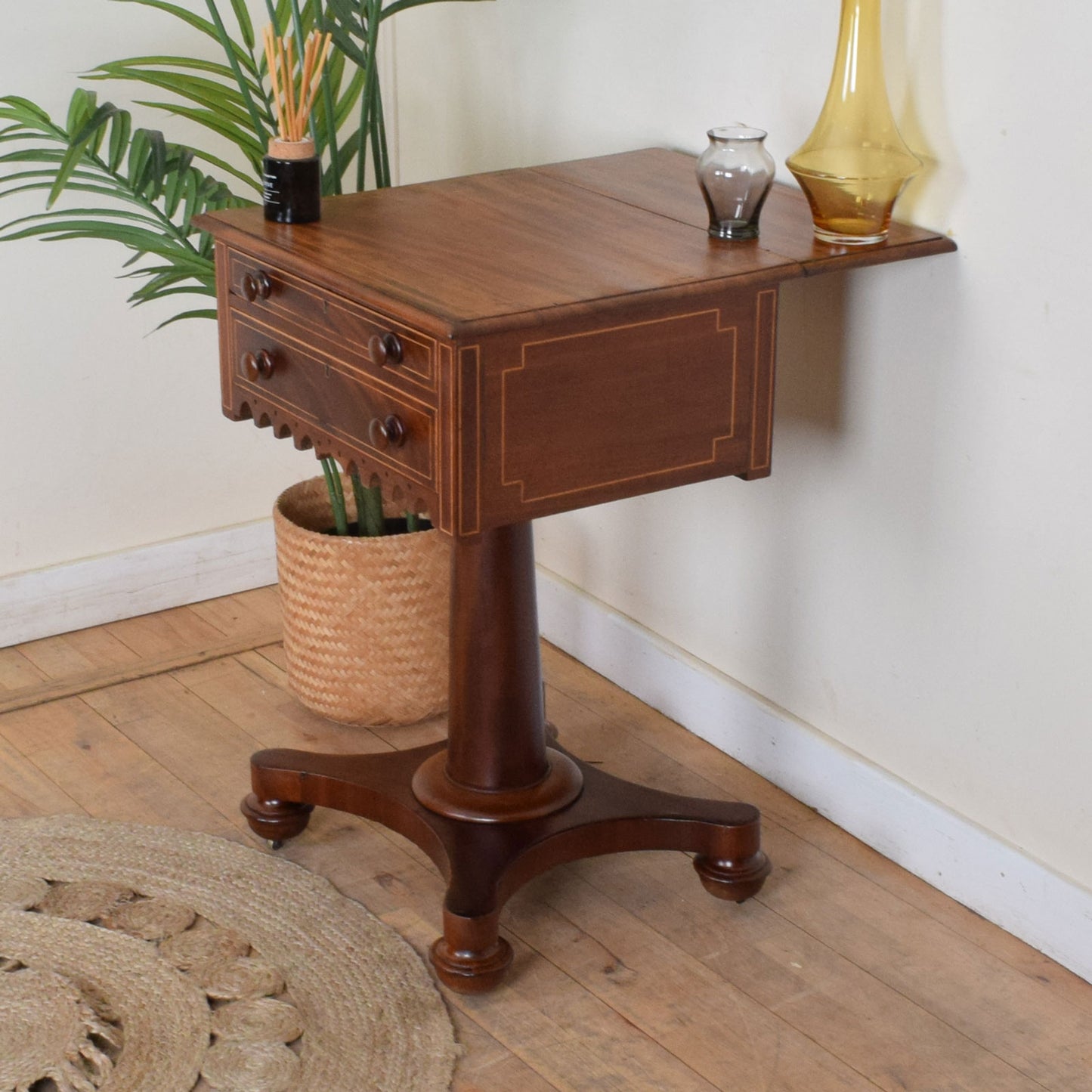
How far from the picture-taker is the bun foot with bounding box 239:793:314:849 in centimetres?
229

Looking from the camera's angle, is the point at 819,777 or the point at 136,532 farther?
the point at 136,532

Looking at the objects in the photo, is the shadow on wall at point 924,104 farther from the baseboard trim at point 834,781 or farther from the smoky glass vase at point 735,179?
the baseboard trim at point 834,781

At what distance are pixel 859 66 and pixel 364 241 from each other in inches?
23.9

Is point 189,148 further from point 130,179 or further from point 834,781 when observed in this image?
point 834,781

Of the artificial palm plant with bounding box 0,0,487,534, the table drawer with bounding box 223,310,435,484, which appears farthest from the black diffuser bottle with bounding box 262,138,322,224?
the artificial palm plant with bounding box 0,0,487,534

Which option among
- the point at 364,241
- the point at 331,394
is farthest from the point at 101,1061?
the point at 364,241

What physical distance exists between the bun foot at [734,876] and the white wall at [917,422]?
0.90 ft

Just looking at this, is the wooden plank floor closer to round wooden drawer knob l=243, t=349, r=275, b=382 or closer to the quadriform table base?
the quadriform table base

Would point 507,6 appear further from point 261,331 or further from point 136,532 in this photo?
point 136,532

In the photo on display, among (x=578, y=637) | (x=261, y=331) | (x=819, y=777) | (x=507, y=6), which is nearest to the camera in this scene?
(x=261, y=331)

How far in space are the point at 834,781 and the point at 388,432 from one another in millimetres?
948

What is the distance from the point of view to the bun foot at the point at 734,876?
2.15m

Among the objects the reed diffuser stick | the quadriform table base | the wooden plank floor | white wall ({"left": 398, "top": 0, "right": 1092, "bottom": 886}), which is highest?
the reed diffuser stick

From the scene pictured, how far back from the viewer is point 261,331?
2.01m
